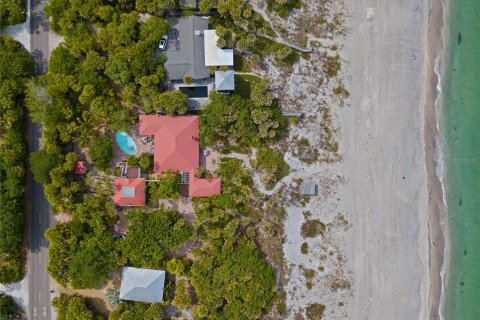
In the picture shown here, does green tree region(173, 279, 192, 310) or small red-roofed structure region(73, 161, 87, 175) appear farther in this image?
small red-roofed structure region(73, 161, 87, 175)

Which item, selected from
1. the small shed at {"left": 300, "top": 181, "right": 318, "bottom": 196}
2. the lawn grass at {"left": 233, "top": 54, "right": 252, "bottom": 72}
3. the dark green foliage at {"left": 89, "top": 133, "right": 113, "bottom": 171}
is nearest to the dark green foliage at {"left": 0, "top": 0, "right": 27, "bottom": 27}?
the dark green foliage at {"left": 89, "top": 133, "right": 113, "bottom": 171}

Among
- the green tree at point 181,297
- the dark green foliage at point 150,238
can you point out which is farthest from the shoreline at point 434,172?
the dark green foliage at point 150,238

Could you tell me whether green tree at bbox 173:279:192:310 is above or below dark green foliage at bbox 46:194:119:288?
below

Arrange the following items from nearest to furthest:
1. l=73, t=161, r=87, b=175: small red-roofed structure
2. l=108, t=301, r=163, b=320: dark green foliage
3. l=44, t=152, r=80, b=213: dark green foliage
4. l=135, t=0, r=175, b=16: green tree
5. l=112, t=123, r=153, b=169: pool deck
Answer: l=44, t=152, r=80, b=213: dark green foliage, l=135, t=0, r=175, b=16: green tree, l=108, t=301, r=163, b=320: dark green foliage, l=73, t=161, r=87, b=175: small red-roofed structure, l=112, t=123, r=153, b=169: pool deck

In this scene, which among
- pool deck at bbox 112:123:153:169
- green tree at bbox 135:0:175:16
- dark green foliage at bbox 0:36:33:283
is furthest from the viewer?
pool deck at bbox 112:123:153:169

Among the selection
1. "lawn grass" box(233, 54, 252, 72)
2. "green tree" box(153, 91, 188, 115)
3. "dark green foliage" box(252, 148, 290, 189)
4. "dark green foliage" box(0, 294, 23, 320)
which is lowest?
"dark green foliage" box(0, 294, 23, 320)

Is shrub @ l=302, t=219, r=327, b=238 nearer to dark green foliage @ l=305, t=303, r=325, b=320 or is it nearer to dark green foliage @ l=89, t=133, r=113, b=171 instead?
dark green foliage @ l=305, t=303, r=325, b=320

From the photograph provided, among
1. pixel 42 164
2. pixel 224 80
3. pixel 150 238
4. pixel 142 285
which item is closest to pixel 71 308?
pixel 142 285

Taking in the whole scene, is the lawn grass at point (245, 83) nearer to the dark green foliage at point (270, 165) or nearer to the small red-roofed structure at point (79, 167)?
the dark green foliage at point (270, 165)
